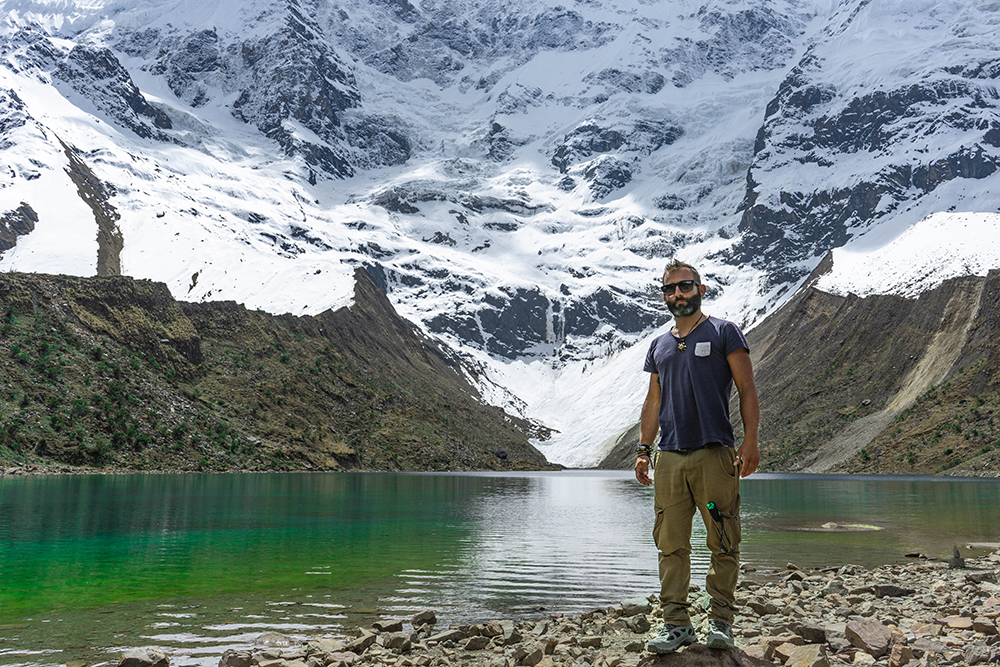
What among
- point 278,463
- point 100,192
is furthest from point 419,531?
point 100,192

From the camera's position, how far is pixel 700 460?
27.0 ft

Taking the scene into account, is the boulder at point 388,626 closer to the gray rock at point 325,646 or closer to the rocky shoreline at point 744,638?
the rocky shoreline at point 744,638

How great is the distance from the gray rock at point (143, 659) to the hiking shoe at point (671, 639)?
230 inches

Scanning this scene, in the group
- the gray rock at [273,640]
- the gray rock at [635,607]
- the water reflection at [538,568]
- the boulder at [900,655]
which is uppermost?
the boulder at [900,655]

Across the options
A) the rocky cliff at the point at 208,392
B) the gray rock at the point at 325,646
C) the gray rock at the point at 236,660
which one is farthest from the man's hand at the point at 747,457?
the rocky cliff at the point at 208,392

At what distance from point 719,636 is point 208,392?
85698 mm

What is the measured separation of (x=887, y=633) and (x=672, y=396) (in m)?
3.85

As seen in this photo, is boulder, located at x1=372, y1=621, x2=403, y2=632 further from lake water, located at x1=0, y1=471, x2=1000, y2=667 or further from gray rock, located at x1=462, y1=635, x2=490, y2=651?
gray rock, located at x1=462, y1=635, x2=490, y2=651

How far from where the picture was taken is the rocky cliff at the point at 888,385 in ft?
273

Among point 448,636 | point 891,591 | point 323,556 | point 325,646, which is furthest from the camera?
point 323,556

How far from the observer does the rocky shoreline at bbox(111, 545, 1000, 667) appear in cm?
859

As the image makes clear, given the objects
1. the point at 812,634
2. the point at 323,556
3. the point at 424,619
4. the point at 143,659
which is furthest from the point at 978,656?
the point at 323,556

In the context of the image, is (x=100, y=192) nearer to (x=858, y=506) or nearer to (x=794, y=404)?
(x=794, y=404)

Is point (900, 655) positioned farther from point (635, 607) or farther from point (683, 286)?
point (635, 607)
